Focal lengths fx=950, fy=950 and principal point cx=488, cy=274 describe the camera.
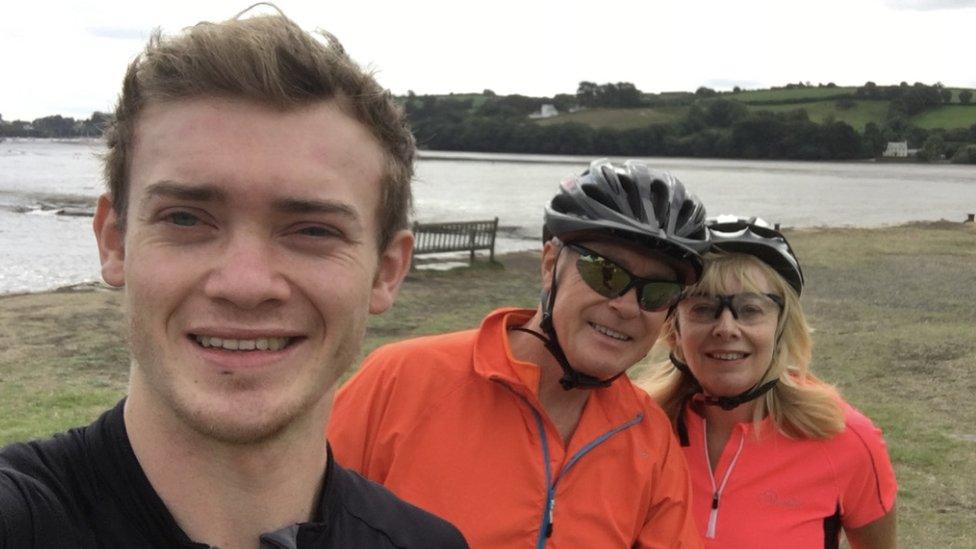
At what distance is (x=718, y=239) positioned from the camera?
407 centimetres

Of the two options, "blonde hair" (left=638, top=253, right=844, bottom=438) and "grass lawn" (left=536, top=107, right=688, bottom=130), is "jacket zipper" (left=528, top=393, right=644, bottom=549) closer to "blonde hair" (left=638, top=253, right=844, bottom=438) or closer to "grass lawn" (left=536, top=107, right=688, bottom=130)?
"blonde hair" (left=638, top=253, right=844, bottom=438)

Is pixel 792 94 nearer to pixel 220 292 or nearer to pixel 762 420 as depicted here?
pixel 762 420

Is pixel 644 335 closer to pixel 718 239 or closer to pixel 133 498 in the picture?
pixel 718 239

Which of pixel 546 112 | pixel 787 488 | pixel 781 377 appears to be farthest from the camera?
pixel 546 112

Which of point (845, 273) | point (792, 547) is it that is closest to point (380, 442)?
point (792, 547)

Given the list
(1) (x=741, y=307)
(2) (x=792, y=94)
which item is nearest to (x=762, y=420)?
(1) (x=741, y=307)

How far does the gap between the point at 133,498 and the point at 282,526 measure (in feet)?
1.02

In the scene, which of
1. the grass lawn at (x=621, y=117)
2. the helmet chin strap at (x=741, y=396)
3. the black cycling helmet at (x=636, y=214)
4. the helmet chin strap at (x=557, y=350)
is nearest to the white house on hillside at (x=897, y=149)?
the grass lawn at (x=621, y=117)

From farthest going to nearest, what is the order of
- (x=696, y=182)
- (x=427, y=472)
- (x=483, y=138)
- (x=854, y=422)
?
(x=483, y=138)
(x=696, y=182)
(x=854, y=422)
(x=427, y=472)

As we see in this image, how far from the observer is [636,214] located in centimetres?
336

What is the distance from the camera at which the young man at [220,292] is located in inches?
69.4

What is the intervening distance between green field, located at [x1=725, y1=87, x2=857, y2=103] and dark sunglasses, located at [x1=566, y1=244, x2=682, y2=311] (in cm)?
15502

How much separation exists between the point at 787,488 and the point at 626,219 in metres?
1.38

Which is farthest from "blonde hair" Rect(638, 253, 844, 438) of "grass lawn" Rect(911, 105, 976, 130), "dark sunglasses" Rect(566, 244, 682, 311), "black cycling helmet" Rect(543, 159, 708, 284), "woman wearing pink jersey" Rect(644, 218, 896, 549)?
"grass lawn" Rect(911, 105, 976, 130)
